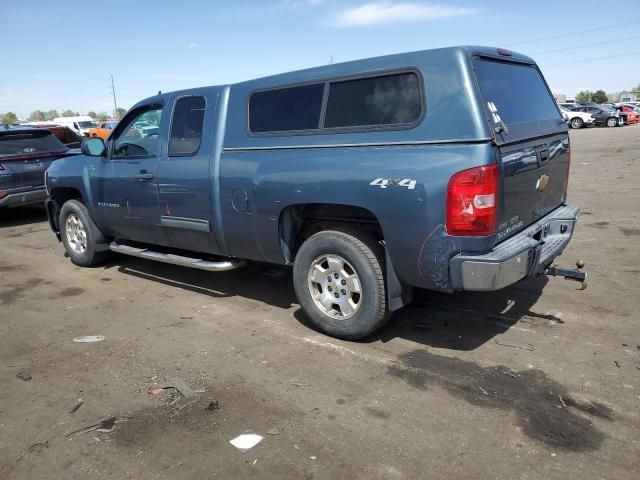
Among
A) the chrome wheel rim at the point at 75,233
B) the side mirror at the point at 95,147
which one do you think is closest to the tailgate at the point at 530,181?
the side mirror at the point at 95,147

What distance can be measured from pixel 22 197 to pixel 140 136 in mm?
4994

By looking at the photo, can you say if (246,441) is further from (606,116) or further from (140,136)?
(606,116)

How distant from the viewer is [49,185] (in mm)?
6824

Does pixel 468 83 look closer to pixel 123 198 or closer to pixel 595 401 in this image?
pixel 595 401

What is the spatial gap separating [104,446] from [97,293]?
3.08 metres

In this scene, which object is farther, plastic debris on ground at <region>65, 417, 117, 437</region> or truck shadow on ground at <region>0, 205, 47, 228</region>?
truck shadow on ground at <region>0, 205, 47, 228</region>

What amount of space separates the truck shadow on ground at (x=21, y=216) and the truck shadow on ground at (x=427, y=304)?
5073 millimetres

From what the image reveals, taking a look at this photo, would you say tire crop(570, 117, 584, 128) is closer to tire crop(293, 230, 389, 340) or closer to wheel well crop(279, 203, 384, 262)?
wheel well crop(279, 203, 384, 262)

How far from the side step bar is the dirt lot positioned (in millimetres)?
415

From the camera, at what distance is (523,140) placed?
3740mm

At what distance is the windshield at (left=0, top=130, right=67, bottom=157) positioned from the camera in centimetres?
945

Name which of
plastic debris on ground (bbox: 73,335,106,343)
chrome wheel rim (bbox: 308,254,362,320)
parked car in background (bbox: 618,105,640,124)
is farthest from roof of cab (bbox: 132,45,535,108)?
parked car in background (bbox: 618,105,640,124)

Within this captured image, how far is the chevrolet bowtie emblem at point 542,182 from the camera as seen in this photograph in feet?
13.3

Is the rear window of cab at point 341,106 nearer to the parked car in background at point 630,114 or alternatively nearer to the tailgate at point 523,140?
the tailgate at point 523,140
